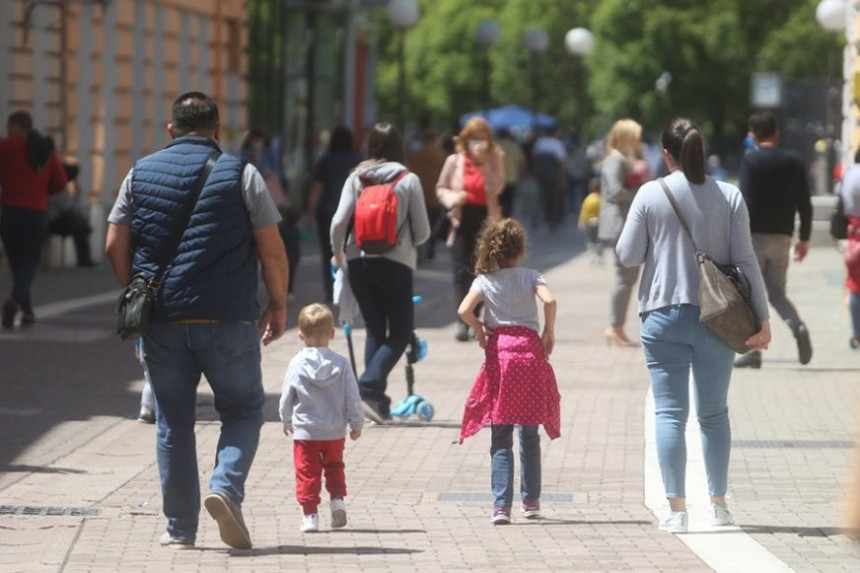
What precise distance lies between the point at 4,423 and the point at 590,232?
62.7 ft

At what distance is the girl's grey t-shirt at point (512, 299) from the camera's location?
9523 mm

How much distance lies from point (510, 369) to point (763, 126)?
6.08 metres

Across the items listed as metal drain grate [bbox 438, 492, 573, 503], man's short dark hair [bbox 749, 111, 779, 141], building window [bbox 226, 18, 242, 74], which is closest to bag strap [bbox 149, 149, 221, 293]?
metal drain grate [bbox 438, 492, 573, 503]

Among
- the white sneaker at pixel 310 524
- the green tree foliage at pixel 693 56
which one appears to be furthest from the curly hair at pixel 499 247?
the green tree foliage at pixel 693 56

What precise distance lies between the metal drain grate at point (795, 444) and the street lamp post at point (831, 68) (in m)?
24.1

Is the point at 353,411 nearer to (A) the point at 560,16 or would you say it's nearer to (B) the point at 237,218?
(B) the point at 237,218

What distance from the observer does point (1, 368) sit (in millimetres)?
15266

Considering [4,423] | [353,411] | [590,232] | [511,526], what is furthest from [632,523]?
[590,232]

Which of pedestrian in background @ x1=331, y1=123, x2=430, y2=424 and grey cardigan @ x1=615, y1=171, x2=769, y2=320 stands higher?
grey cardigan @ x1=615, y1=171, x2=769, y2=320

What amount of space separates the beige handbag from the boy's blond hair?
1.43 m

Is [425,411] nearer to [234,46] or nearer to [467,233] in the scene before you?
[467,233]

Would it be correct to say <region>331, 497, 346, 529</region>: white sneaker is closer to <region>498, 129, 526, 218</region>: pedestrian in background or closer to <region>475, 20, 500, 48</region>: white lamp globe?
<region>498, 129, 526, 218</region>: pedestrian in background

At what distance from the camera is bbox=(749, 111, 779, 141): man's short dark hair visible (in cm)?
1505

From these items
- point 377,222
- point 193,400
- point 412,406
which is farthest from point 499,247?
point 412,406
